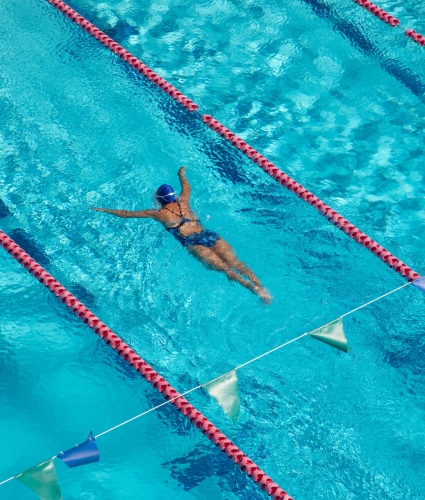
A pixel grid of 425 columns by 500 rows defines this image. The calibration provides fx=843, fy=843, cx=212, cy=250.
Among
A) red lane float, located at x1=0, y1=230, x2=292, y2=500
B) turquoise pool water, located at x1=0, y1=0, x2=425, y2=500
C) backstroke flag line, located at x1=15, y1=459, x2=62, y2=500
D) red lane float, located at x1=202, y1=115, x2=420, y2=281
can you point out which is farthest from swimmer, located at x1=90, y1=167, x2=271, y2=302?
backstroke flag line, located at x1=15, y1=459, x2=62, y2=500

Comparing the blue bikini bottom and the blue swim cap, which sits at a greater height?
the blue swim cap

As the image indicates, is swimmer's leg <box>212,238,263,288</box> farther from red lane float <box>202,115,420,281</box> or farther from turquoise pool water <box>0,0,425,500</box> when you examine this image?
red lane float <box>202,115,420,281</box>

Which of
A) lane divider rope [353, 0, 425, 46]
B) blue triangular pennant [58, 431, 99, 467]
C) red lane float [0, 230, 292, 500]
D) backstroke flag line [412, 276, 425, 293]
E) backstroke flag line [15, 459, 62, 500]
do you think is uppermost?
lane divider rope [353, 0, 425, 46]

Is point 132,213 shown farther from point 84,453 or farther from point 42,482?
point 42,482

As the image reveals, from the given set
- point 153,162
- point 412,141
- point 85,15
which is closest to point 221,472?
point 153,162

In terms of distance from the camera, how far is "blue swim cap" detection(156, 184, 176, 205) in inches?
246

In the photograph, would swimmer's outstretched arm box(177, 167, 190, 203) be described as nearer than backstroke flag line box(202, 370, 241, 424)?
No

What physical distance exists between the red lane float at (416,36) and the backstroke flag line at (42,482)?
5.76 metres

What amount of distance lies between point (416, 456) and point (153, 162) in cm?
317

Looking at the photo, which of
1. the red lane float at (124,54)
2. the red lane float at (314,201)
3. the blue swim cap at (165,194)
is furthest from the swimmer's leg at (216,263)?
the red lane float at (124,54)

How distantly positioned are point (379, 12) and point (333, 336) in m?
4.75

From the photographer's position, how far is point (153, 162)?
6949 millimetres

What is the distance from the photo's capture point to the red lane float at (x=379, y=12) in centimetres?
840

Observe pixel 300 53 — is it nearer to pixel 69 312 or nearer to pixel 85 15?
pixel 85 15
